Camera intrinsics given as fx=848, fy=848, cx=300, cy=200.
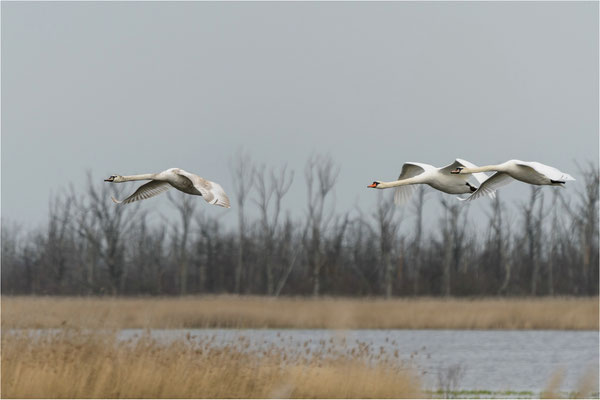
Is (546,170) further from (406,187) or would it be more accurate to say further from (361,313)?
(361,313)

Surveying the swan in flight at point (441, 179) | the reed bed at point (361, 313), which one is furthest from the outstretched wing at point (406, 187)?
the reed bed at point (361, 313)

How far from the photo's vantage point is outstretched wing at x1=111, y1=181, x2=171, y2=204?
1.69 metres

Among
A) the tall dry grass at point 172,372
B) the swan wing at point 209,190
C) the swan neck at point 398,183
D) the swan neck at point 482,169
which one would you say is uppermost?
the swan neck at point 482,169

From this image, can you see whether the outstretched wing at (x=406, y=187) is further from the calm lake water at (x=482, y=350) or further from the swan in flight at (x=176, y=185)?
the calm lake water at (x=482, y=350)

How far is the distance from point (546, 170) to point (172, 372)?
40.4 feet

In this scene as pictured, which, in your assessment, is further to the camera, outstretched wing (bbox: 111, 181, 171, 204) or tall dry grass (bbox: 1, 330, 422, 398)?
tall dry grass (bbox: 1, 330, 422, 398)

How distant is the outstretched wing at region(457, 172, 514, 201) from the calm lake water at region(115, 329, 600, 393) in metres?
13.8

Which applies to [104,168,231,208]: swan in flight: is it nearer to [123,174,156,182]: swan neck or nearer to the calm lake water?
[123,174,156,182]: swan neck

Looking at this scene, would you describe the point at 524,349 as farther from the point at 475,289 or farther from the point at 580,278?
the point at 580,278

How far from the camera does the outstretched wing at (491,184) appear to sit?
158 cm

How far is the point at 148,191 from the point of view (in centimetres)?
176

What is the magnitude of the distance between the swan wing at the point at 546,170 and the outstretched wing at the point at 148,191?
0.69 m

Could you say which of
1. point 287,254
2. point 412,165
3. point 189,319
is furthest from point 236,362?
point 287,254

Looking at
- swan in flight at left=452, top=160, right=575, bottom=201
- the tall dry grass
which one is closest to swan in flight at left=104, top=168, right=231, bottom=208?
swan in flight at left=452, top=160, right=575, bottom=201
